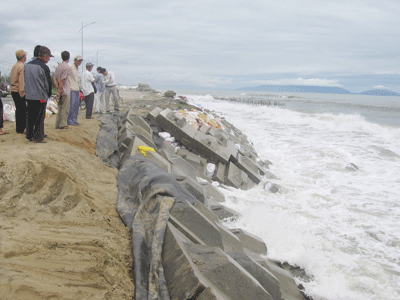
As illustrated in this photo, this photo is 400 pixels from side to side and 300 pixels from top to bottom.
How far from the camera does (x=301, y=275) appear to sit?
404cm

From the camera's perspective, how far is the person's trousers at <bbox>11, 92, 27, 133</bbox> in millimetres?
6160

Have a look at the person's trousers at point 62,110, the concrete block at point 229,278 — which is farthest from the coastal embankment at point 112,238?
the person's trousers at point 62,110

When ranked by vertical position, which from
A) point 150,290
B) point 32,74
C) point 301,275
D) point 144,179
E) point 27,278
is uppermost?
point 32,74

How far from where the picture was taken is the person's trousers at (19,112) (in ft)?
20.2

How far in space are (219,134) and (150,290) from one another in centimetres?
745

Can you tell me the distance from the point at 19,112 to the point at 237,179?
5.24m

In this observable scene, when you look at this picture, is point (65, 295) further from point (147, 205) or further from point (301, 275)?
point (301, 275)

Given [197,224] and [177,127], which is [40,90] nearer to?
[197,224]

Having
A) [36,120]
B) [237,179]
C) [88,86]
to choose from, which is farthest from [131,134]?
[237,179]

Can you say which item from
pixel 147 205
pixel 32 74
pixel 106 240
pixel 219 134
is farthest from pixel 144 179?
pixel 219 134

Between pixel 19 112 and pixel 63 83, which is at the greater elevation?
pixel 63 83

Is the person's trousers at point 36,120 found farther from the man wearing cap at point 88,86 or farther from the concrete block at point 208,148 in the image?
the concrete block at point 208,148

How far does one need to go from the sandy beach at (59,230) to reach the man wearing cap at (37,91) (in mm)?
493

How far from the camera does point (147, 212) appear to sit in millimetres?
3412
